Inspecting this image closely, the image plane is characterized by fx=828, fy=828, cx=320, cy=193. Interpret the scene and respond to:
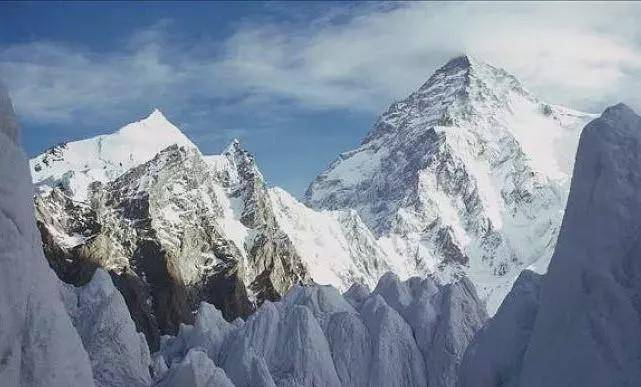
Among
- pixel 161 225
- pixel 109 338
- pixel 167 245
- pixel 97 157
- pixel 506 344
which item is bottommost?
pixel 506 344

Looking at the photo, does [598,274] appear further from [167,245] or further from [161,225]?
[161,225]

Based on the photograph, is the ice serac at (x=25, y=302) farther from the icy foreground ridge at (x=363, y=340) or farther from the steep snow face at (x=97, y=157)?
the steep snow face at (x=97, y=157)

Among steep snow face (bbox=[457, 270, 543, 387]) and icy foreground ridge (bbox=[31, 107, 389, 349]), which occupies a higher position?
icy foreground ridge (bbox=[31, 107, 389, 349])

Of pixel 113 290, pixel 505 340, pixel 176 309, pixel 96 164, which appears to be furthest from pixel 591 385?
pixel 96 164

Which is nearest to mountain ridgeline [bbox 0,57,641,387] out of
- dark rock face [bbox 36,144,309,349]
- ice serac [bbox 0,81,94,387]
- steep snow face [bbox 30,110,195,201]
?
ice serac [bbox 0,81,94,387]

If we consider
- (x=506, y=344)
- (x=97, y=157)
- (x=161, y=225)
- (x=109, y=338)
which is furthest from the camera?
(x=97, y=157)

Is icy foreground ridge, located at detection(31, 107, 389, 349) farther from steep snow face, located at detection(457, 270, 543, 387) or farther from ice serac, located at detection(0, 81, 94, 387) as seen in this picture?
ice serac, located at detection(0, 81, 94, 387)

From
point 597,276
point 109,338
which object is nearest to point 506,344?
point 597,276

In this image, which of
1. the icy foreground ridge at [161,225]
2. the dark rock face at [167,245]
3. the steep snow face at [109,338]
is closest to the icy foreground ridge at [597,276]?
the steep snow face at [109,338]
